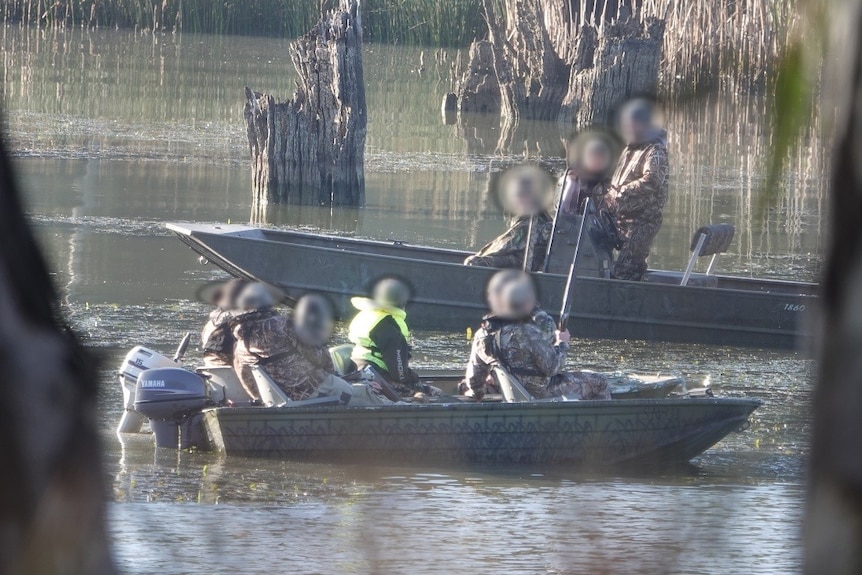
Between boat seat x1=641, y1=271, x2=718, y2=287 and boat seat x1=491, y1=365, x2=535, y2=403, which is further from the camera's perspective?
boat seat x1=641, y1=271, x2=718, y2=287

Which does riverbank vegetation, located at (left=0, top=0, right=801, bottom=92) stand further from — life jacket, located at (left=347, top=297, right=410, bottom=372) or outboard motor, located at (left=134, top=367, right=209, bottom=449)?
outboard motor, located at (left=134, top=367, right=209, bottom=449)

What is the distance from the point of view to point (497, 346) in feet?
28.0

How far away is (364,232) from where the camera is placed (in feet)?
58.5

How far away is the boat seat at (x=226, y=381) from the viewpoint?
8562mm

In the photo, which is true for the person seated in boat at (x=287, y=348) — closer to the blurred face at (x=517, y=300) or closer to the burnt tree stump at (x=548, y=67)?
the blurred face at (x=517, y=300)

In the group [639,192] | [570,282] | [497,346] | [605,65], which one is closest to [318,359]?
[497,346]

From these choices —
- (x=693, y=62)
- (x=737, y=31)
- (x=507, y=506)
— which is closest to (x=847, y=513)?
(x=693, y=62)

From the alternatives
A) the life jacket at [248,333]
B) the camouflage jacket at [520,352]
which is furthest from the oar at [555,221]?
the life jacket at [248,333]

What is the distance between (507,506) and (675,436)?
1442 millimetres

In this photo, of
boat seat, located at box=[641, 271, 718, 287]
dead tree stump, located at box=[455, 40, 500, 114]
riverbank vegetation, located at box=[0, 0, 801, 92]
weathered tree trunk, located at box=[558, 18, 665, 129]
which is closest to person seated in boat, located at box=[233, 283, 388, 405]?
boat seat, located at box=[641, 271, 718, 287]

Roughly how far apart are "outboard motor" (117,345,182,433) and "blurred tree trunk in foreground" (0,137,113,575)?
7.39 m

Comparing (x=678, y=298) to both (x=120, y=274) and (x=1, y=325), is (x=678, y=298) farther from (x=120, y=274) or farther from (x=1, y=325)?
(x=1, y=325)

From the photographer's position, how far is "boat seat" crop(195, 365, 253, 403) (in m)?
8.56

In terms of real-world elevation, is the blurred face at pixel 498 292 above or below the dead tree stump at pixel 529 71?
below
